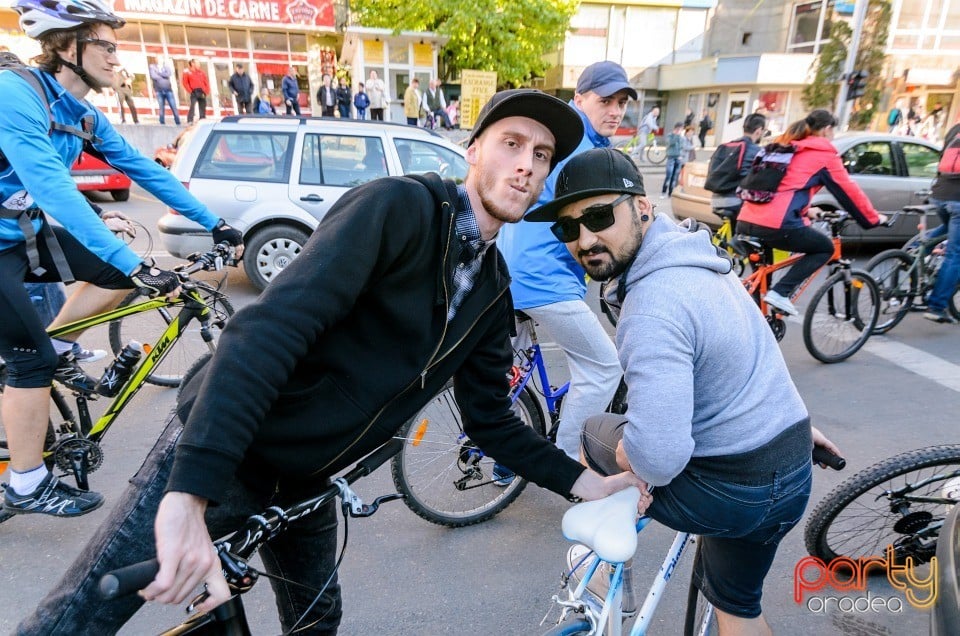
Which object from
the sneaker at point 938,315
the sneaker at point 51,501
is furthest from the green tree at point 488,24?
the sneaker at point 51,501

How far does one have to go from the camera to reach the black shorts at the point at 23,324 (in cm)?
242

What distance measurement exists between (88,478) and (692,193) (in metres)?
8.39

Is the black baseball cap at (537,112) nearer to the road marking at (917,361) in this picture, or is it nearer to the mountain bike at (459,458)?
the mountain bike at (459,458)

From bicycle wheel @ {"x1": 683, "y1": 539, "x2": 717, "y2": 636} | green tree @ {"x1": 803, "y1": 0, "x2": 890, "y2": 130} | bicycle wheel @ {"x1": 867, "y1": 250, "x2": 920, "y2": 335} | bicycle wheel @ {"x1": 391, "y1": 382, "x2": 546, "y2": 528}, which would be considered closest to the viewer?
bicycle wheel @ {"x1": 683, "y1": 539, "x2": 717, "y2": 636}

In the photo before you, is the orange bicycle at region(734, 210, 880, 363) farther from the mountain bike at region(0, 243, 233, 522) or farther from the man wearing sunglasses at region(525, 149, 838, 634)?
the mountain bike at region(0, 243, 233, 522)

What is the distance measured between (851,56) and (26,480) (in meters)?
18.0

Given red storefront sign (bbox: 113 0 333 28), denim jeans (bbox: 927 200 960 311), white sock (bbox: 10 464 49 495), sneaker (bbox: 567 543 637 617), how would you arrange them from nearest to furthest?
sneaker (bbox: 567 543 637 617), white sock (bbox: 10 464 49 495), denim jeans (bbox: 927 200 960 311), red storefront sign (bbox: 113 0 333 28)

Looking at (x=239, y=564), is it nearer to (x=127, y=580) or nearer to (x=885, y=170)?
(x=127, y=580)

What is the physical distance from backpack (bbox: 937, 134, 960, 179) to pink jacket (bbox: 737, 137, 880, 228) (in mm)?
1311

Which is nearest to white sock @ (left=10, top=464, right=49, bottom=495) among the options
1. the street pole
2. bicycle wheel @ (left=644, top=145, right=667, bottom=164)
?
the street pole

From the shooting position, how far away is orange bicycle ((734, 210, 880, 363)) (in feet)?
16.0

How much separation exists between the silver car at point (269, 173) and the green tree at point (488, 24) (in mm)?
15192

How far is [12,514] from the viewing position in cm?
271

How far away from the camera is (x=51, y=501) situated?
2691mm
